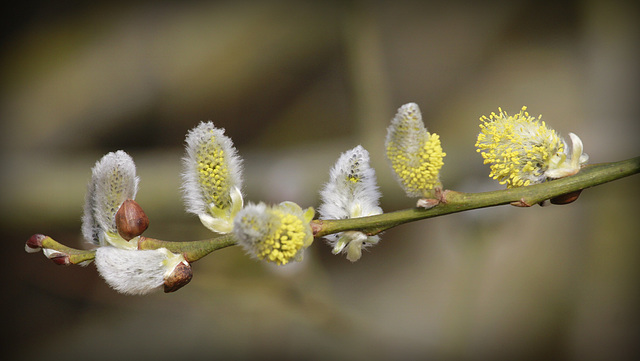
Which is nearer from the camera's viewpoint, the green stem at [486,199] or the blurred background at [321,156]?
the green stem at [486,199]

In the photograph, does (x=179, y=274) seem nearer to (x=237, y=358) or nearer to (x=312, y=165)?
(x=312, y=165)

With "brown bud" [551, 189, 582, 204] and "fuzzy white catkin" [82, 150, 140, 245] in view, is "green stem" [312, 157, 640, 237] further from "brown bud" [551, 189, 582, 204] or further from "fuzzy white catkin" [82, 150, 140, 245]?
"fuzzy white catkin" [82, 150, 140, 245]

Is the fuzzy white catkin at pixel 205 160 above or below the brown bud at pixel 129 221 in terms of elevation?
above

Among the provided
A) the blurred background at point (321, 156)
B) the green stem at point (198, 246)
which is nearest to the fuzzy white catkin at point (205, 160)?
the green stem at point (198, 246)

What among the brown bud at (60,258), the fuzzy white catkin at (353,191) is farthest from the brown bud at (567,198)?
the brown bud at (60,258)

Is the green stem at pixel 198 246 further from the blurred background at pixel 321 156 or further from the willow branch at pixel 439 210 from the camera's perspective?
the blurred background at pixel 321 156

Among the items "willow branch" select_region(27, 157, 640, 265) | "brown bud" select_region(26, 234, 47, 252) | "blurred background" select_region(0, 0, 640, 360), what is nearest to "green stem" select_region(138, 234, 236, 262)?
"willow branch" select_region(27, 157, 640, 265)

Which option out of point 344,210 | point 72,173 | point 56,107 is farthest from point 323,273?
point 344,210

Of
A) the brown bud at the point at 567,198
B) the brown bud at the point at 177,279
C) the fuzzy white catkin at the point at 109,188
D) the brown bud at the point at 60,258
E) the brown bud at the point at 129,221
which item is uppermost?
the fuzzy white catkin at the point at 109,188
